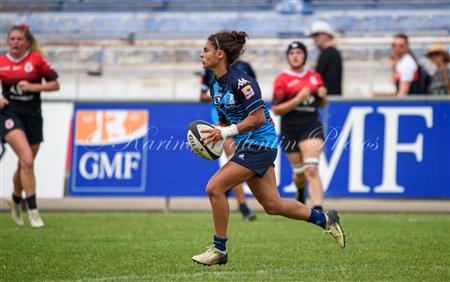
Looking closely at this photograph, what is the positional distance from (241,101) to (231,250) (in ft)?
5.65

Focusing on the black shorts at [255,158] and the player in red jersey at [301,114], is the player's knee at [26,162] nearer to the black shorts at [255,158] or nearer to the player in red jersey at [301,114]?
the player in red jersey at [301,114]

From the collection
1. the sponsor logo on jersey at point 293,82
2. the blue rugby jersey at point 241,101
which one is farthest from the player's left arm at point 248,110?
the sponsor logo on jersey at point 293,82

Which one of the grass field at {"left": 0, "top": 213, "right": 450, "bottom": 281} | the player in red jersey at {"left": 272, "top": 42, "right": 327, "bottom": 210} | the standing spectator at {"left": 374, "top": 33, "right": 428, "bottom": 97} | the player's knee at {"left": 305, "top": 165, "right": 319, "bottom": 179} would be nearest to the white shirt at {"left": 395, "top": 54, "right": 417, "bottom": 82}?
the standing spectator at {"left": 374, "top": 33, "right": 428, "bottom": 97}

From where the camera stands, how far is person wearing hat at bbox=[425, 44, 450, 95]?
47.1 feet

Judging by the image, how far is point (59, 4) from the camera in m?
20.0

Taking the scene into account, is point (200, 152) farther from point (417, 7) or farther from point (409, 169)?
point (417, 7)

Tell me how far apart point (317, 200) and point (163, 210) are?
313 cm

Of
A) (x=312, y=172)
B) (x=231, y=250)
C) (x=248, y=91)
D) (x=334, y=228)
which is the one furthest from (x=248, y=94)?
(x=312, y=172)

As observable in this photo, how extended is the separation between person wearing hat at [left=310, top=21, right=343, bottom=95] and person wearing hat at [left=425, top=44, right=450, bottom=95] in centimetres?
157

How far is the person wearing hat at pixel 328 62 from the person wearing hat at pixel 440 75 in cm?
157

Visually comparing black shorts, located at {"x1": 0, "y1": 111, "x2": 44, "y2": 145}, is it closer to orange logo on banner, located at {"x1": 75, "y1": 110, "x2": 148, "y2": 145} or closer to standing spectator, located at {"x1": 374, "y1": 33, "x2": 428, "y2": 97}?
orange logo on banner, located at {"x1": 75, "y1": 110, "x2": 148, "y2": 145}

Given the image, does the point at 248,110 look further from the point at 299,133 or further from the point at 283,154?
the point at 283,154

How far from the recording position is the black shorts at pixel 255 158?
7.12 meters

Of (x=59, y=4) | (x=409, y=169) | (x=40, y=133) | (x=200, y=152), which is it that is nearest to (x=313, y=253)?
(x=200, y=152)
